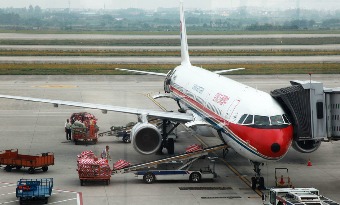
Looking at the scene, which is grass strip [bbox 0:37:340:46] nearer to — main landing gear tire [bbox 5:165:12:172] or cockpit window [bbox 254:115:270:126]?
main landing gear tire [bbox 5:165:12:172]

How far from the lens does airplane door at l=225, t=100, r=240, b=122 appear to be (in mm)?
31766

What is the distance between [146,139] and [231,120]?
16.4ft

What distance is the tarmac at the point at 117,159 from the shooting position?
97.2 feet

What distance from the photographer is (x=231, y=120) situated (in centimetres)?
3166

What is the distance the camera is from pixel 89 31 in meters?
150

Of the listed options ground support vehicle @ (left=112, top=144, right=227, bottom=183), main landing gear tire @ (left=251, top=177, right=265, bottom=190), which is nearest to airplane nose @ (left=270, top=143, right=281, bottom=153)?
main landing gear tire @ (left=251, top=177, right=265, bottom=190)

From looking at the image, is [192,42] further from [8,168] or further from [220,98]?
[8,168]

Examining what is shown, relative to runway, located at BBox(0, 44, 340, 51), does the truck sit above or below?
below

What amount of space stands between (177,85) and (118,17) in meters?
130

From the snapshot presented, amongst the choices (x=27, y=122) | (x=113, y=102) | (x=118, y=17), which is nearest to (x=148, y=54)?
(x=113, y=102)

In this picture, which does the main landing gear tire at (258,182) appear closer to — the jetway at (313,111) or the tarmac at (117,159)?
the tarmac at (117,159)

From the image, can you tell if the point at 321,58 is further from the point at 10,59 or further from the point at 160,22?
the point at 160,22

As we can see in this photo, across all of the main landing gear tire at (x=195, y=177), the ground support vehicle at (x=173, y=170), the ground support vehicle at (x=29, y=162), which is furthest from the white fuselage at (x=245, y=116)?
the ground support vehicle at (x=29, y=162)

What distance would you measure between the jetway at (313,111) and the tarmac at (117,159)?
2.64 m
